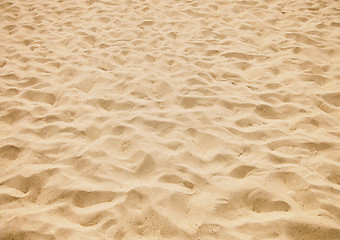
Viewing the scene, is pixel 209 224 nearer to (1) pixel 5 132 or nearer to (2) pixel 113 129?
(2) pixel 113 129

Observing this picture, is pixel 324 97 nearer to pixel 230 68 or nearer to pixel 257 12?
pixel 230 68

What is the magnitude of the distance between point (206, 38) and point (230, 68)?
819mm

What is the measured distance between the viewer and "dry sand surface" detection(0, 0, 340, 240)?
5.63 feet

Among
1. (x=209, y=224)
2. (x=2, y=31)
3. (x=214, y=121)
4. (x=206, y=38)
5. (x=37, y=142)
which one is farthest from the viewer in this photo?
(x=2, y=31)

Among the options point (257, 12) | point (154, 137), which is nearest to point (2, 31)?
point (154, 137)

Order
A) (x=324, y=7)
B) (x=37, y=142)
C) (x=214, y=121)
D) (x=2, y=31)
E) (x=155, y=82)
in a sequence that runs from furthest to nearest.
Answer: (x=324, y=7)
(x=2, y=31)
(x=155, y=82)
(x=214, y=121)
(x=37, y=142)

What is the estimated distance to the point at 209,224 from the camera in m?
1.66

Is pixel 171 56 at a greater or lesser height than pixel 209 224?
greater

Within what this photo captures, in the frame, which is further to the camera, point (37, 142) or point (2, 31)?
point (2, 31)

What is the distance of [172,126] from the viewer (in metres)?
2.41

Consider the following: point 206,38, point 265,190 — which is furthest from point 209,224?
point 206,38

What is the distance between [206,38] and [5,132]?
2.81 m

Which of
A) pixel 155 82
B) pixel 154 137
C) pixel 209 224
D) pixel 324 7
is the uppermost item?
pixel 324 7

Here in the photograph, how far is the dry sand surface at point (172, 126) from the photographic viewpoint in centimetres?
172
